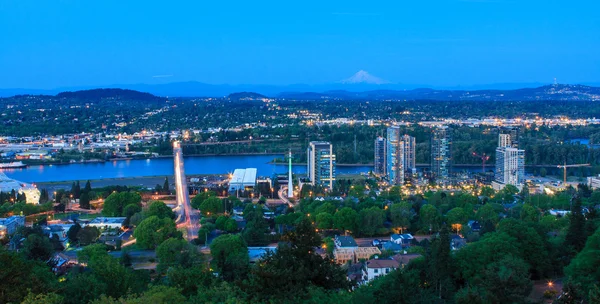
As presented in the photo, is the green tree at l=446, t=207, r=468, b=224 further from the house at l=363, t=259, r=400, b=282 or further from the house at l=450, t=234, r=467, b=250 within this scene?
the house at l=363, t=259, r=400, b=282

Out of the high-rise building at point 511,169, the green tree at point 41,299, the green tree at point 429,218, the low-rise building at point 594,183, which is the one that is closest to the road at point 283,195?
the green tree at point 429,218

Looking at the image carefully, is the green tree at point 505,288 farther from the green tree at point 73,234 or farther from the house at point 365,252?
the green tree at point 73,234

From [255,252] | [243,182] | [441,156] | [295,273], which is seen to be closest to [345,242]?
[255,252]

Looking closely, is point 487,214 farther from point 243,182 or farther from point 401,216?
point 243,182

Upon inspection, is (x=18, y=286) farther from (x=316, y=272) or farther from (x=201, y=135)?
(x=201, y=135)

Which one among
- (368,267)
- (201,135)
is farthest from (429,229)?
(201,135)

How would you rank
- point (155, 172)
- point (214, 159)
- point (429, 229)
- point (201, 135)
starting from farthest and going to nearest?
point (201, 135), point (214, 159), point (155, 172), point (429, 229)
